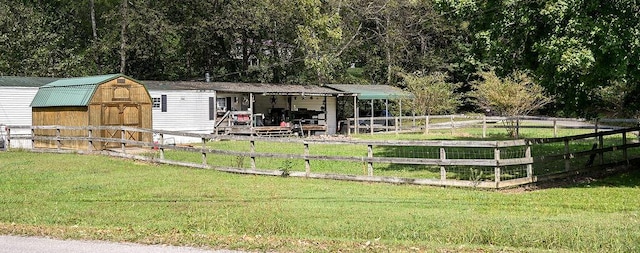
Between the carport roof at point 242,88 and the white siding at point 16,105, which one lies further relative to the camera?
the carport roof at point 242,88

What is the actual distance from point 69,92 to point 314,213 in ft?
54.7

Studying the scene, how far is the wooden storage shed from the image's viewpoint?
2214 centimetres

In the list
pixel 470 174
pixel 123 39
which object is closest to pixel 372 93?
pixel 123 39

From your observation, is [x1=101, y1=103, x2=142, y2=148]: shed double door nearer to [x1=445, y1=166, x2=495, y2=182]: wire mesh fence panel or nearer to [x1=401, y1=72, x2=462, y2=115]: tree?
[x1=445, y1=166, x2=495, y2=182]: wire mesh fence panel

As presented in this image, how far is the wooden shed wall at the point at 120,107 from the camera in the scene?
22219 millimetres

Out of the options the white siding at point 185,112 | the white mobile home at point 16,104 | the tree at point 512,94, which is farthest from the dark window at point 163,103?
the tree at point 512,94

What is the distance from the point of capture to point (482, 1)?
49.9ft

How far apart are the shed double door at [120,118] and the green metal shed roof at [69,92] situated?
76 cm

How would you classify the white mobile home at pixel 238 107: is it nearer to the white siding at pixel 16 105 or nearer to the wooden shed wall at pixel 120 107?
the white siding at pixel 16 105

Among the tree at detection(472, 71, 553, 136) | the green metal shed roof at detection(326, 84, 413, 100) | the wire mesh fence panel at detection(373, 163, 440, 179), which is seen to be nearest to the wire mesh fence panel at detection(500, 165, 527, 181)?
the wire mesh fence panel at detection(373, 163, 440, 179)

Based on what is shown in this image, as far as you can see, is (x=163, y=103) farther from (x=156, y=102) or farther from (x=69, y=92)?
(x=69, y=92)

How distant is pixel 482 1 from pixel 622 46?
376cm

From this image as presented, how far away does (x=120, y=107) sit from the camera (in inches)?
905

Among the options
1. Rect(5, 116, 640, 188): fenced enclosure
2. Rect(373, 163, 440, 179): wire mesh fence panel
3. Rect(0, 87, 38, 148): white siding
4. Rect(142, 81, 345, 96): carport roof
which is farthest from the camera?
Rect(142, 81, 345, 96): carport roof
